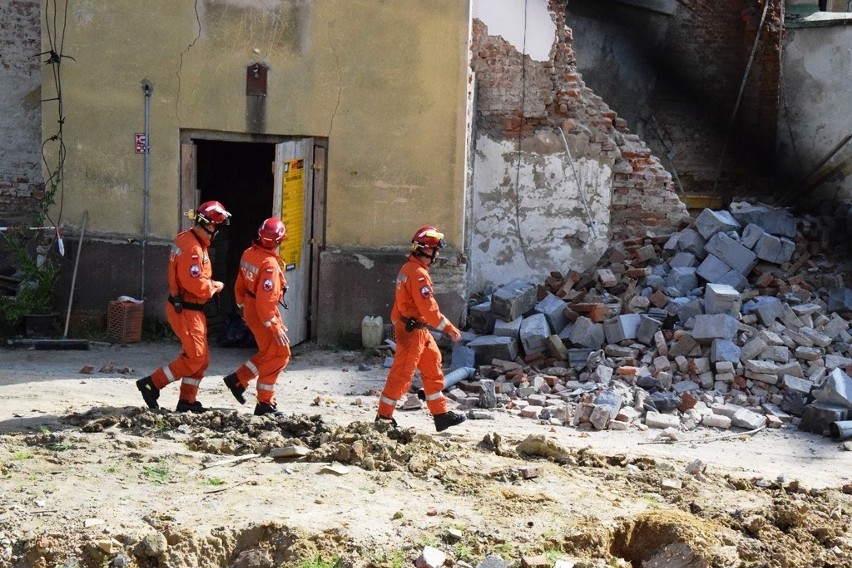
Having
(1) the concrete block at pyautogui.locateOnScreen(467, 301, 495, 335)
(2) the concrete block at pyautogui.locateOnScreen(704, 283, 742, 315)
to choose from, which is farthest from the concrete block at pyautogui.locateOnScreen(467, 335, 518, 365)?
(2) the concrete block at pyautogui.locateOnScreen(704, 283, 742, 315)

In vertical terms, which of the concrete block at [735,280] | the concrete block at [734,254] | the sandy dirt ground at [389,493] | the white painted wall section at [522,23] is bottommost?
the sandy dirt ground at [389,493]

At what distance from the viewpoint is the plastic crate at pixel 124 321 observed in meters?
13.4

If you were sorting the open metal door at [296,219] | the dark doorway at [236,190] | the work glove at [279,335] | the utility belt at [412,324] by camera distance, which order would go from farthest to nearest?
the dark doorway at [236,190] < the open metal door at [296,219] < the work glove at [279,335] < the utility belt at [412,324]

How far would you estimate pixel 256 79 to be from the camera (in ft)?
43.9

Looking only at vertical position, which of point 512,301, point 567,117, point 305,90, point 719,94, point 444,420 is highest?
point 719,94

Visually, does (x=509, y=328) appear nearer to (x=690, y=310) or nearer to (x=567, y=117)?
(x=690, y=310)

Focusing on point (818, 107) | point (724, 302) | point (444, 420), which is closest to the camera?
point (444, 420)

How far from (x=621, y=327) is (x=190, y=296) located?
4921 mm

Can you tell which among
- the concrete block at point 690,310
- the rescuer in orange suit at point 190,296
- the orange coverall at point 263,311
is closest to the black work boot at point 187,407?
the rescuer in orange suit at point 190,296

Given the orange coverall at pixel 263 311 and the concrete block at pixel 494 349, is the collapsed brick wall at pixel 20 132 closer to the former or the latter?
the orange coverall at pixel 263 311

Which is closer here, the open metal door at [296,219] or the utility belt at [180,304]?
the utility belt at [180,304]

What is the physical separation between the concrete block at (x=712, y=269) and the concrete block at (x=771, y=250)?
1.50 ft

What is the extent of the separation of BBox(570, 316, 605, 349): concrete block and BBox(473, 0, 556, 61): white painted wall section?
3577 mm

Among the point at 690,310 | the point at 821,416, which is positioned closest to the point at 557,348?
the point at 690,310
